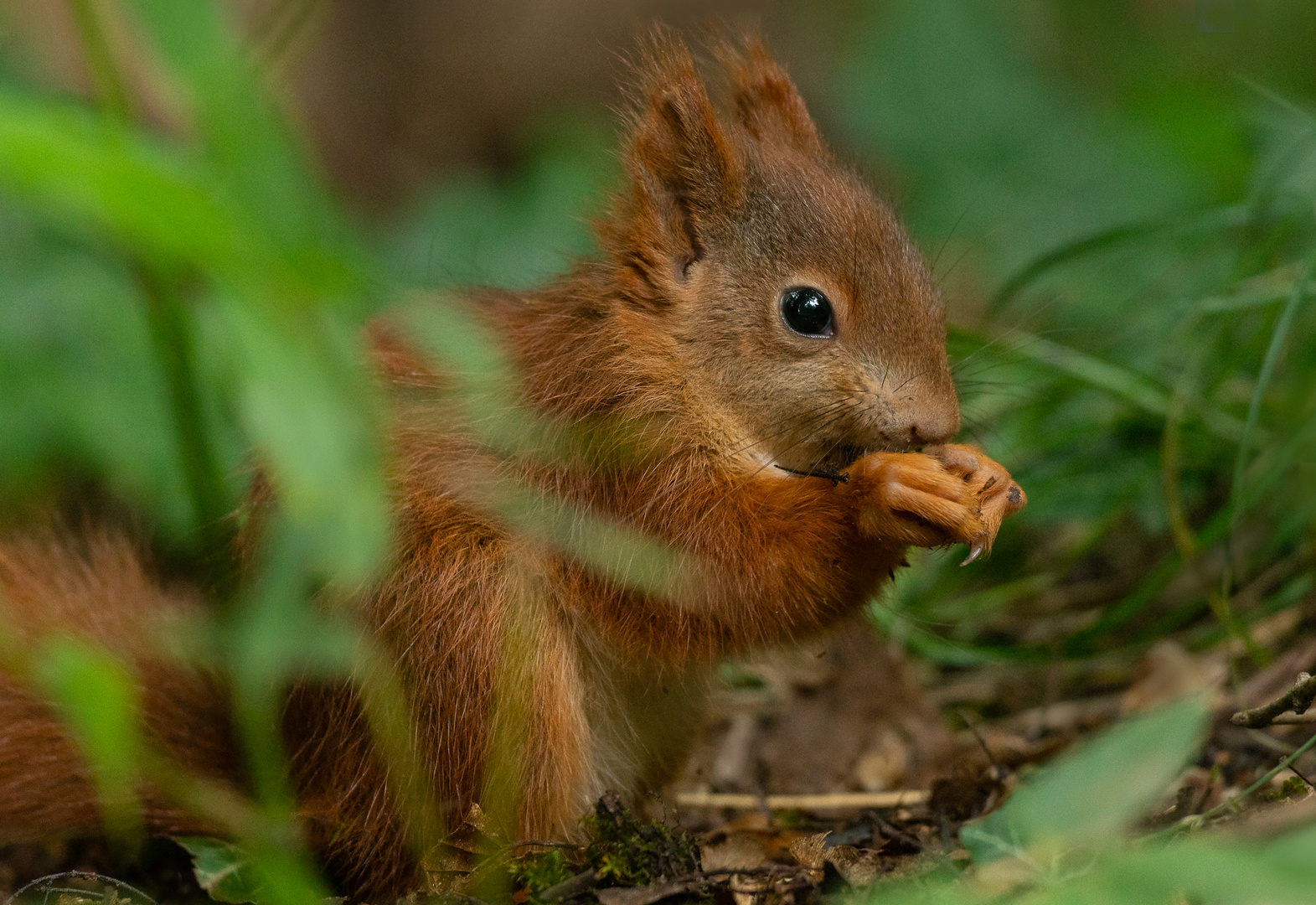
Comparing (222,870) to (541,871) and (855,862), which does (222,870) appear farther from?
(855,862)

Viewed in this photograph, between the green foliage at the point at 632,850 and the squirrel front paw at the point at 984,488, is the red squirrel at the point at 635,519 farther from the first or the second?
the green foliage at the point at 632,850

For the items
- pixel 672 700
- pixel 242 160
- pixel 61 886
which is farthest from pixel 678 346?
pixel 61 886

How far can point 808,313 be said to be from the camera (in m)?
2.34

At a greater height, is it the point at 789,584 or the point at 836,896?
the point at 789,584

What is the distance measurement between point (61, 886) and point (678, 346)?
1467mm

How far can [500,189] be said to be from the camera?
5535mm

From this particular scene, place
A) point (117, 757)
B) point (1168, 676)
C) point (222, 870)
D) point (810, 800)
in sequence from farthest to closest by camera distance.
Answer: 1. point (1168, 676)
2. point (810, 800)
3. point (222, 870)
4. point (117, 757)

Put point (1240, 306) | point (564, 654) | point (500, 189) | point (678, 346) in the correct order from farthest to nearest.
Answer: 1. point (500, 189)
2. point (1240, 306)
3. point (678, 346)
4. point (564, 654)

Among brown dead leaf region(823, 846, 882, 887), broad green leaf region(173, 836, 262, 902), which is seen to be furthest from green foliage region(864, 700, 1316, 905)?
broad green leaf region(173, 836, 262, 902)

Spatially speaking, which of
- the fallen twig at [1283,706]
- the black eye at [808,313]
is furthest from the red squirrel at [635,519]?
the fallen twig at [1283,706]

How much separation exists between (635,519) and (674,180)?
66cm

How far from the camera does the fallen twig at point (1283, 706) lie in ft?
6.20

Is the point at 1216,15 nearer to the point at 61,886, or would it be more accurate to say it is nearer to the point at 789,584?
the point at 789,584

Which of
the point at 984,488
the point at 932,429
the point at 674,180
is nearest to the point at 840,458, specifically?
the point at 932,429
